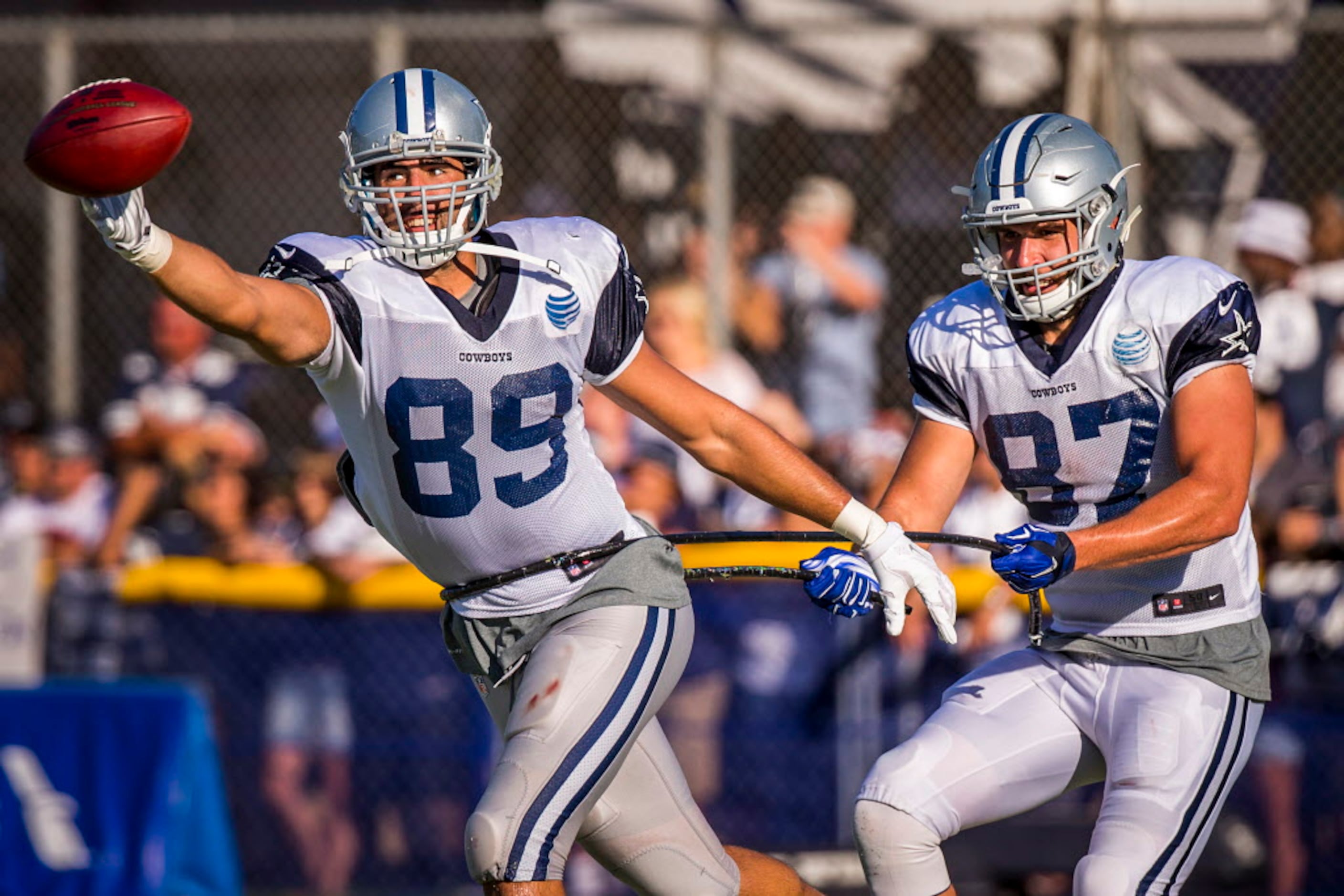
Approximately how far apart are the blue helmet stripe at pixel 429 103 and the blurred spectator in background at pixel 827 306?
14.1 feet

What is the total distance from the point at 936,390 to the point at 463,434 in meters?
1.12

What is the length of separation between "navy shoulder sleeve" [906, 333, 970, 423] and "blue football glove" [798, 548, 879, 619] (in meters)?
0.48

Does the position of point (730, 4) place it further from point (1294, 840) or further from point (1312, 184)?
point (1294, 840)

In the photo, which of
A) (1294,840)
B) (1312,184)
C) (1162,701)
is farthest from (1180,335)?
(1312,184)

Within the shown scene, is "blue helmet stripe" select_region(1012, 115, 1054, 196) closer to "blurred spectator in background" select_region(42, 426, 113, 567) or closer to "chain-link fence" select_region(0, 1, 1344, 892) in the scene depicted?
"chain-link fence" select_region(0, 1, 1344, 892)

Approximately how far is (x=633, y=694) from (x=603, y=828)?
0.35 m

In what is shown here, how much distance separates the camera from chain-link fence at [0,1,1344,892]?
725cm

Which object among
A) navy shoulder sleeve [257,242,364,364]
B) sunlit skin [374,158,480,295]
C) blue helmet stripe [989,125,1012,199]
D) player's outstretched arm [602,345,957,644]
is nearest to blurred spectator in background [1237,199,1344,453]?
blue helmet stripe [989,125,1012,199]

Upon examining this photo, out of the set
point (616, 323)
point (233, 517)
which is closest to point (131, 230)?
point (616, 323)

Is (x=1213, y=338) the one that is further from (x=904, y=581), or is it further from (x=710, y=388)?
(x=710, y=388)

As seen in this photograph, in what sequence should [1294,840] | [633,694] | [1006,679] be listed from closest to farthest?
[633,694]
[1006,679]
[1294,840]

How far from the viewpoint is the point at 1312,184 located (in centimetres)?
779

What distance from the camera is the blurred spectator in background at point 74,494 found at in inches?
312

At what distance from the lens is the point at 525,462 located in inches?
152
